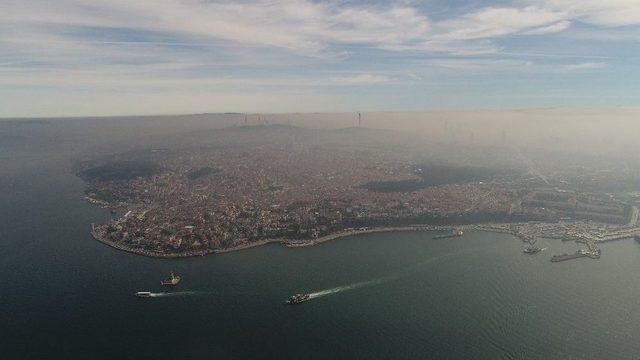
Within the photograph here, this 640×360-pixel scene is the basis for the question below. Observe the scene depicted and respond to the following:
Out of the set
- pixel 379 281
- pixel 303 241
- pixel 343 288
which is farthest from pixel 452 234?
pixel 343 288

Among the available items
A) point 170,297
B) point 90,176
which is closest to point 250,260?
point 170,297

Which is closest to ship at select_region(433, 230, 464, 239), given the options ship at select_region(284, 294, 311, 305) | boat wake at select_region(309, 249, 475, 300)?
boat wake at select_region(309, 249, 475, 300)

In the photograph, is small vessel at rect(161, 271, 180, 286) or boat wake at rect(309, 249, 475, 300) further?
small vessel at rect(161, 271, 180, 286)

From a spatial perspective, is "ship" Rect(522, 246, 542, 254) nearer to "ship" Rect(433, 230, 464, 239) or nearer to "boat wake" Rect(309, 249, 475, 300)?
"ship" Rect(433, 230, 464, 239)

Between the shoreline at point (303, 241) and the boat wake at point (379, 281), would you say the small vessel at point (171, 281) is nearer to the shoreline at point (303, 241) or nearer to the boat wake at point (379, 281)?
the shoreline at point (303, 241)

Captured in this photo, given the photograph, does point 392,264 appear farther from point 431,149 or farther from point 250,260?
point 431,149

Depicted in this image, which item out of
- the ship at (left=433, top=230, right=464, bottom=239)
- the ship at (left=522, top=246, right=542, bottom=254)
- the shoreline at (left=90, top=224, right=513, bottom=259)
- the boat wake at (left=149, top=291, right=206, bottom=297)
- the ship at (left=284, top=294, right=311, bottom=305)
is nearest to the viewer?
the ship at (left=284, top=294, right=311, bottom=305)

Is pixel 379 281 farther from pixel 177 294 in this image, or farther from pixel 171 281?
pixel 171 281

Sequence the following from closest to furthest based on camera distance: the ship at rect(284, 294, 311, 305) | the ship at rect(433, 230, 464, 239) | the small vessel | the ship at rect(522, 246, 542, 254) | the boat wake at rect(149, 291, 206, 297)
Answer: the ship at rect(284, 294, 311, 305) → the boat wake at rect(149, 291, 206, 297) → the small vessel → the ship at rect(522, 246, 542, 254) → the ship at rect(433, 230, 464, 239)

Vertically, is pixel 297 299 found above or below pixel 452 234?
below
